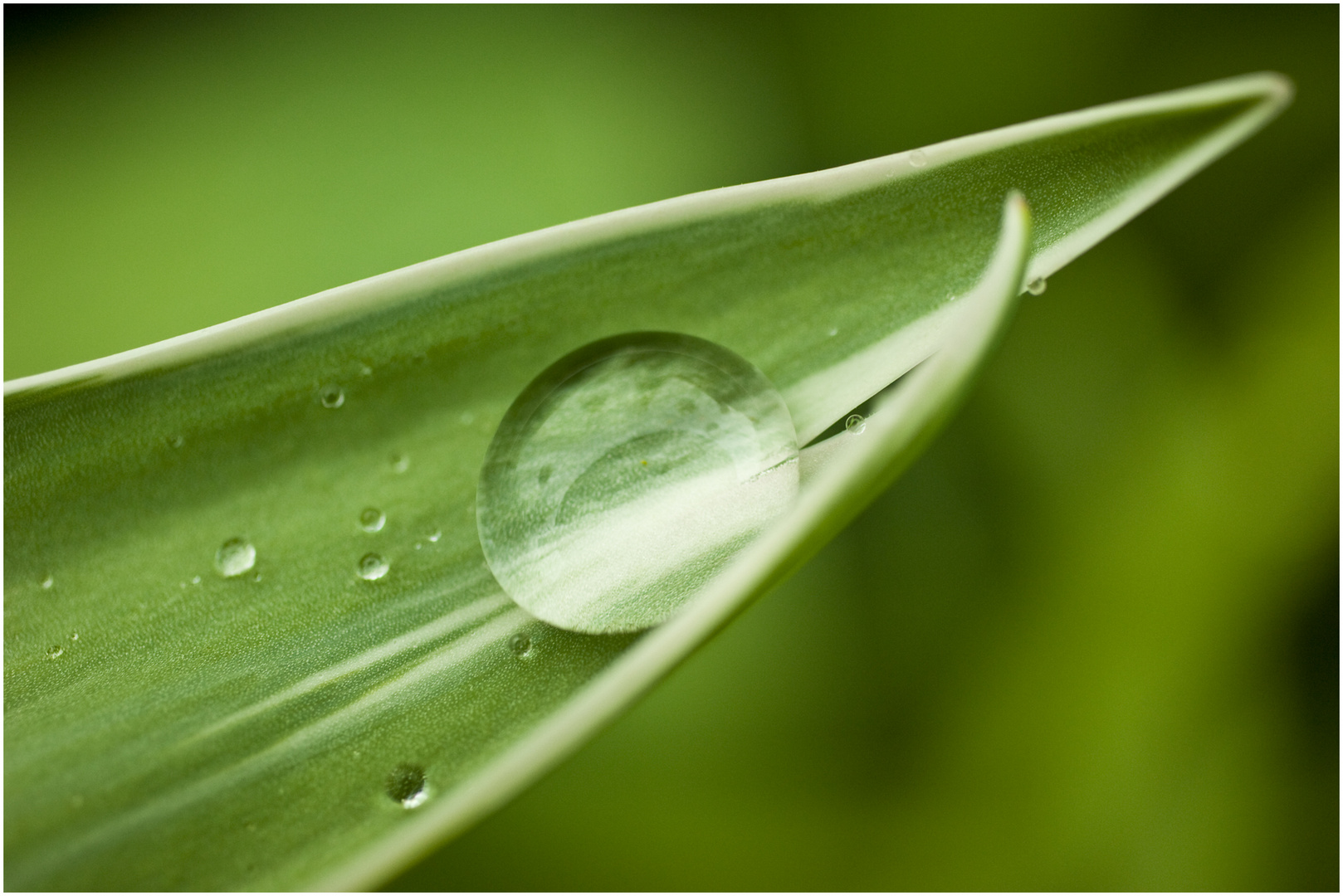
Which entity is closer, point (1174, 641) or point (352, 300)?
point (352, 300)

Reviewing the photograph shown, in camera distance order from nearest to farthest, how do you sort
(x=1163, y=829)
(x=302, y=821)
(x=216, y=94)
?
1. (x=302, y=821)
2. (x=1163, y=829)
3. (x=216, y=94)

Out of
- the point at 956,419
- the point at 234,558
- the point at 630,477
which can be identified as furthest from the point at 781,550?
the point at 956,419

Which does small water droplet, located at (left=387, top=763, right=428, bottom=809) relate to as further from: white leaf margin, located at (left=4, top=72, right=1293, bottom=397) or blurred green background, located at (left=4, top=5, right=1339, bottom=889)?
blurred green background, located at (left=4, top=5, right=1339, bottom=889)

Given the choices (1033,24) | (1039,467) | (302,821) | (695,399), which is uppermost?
(1033,24)

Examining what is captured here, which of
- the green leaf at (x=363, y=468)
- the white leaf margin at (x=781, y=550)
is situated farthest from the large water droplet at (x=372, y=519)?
the white leaf margin at (x=781, y=550)

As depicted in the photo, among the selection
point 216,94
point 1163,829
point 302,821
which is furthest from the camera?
point 216,94

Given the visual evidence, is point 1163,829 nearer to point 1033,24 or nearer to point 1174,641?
point 1174,641

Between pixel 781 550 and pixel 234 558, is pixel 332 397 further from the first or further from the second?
pixel 781 550

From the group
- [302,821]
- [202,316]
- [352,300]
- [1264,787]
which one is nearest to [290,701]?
[302,821]

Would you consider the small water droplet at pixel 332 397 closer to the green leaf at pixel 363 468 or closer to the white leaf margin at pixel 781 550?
the green leaf at pixel 363 468

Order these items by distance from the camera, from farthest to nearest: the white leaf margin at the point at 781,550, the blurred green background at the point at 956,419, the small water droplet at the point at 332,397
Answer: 1. the blurred green background at the point at 956,419
2. the small water droplet at the point at 332,397
3. the white leaf margin at the point at 781,550
